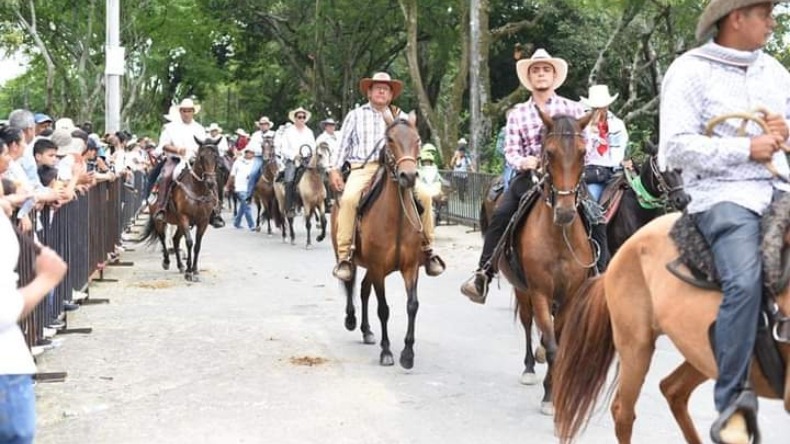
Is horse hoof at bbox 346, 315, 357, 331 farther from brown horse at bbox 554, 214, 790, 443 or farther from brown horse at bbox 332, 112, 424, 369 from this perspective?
brown horse at bbox 554, 214, 790, 443

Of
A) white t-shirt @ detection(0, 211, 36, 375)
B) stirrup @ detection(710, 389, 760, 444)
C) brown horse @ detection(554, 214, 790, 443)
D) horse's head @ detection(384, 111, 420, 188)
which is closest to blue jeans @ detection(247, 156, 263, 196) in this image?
horse's head @ detection(384, 111, 420, 188)

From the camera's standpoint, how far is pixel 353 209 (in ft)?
33.3

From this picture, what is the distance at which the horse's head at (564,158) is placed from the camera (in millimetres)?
7590

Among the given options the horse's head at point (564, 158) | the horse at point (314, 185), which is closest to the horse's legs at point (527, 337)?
the horse's head at point (564, 158)

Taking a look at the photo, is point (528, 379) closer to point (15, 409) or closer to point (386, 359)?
point (386, 359)

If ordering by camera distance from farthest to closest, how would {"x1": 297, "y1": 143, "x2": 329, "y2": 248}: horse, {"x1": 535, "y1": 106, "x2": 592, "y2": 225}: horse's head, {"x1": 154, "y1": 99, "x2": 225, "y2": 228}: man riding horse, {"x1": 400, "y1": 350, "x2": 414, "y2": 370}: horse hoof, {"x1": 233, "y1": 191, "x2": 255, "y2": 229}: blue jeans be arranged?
{"x1": 233, "y1": 191, "x2": 255, "y2": 229}: blue jeans
{"x1": 297, "y1": 143, "x2": 329, "y2": 248}: horse
{"x1": 154, "y1": 99, "x2": 225, "y2": 228}: man riding horse
{"x1": 400, "y1": 350, "x2": 414, "y2": 370}: horse hoof
{"x1": 535, "y1": 106, "x2": 592, "y2": 225}: horse's head

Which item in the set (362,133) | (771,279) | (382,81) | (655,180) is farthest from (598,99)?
(771,279)

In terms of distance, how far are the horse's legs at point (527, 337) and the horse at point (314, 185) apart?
12371mm

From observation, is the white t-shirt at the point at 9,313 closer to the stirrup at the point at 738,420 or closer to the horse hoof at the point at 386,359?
the stirrup at the point at 738,420

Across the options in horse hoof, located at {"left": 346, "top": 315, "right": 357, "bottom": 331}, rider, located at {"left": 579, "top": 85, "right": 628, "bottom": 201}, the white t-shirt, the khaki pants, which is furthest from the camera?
rider, located at {"left": 579, "top": 85, "right": 628, "bottom": 201}

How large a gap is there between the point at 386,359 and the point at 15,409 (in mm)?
5701

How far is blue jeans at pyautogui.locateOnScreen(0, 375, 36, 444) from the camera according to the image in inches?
158

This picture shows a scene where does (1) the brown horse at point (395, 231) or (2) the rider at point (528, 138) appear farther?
(1) the brown horse at point (395, 231)

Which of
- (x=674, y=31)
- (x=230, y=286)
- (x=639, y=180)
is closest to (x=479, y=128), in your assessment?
(x=674, y=31)
